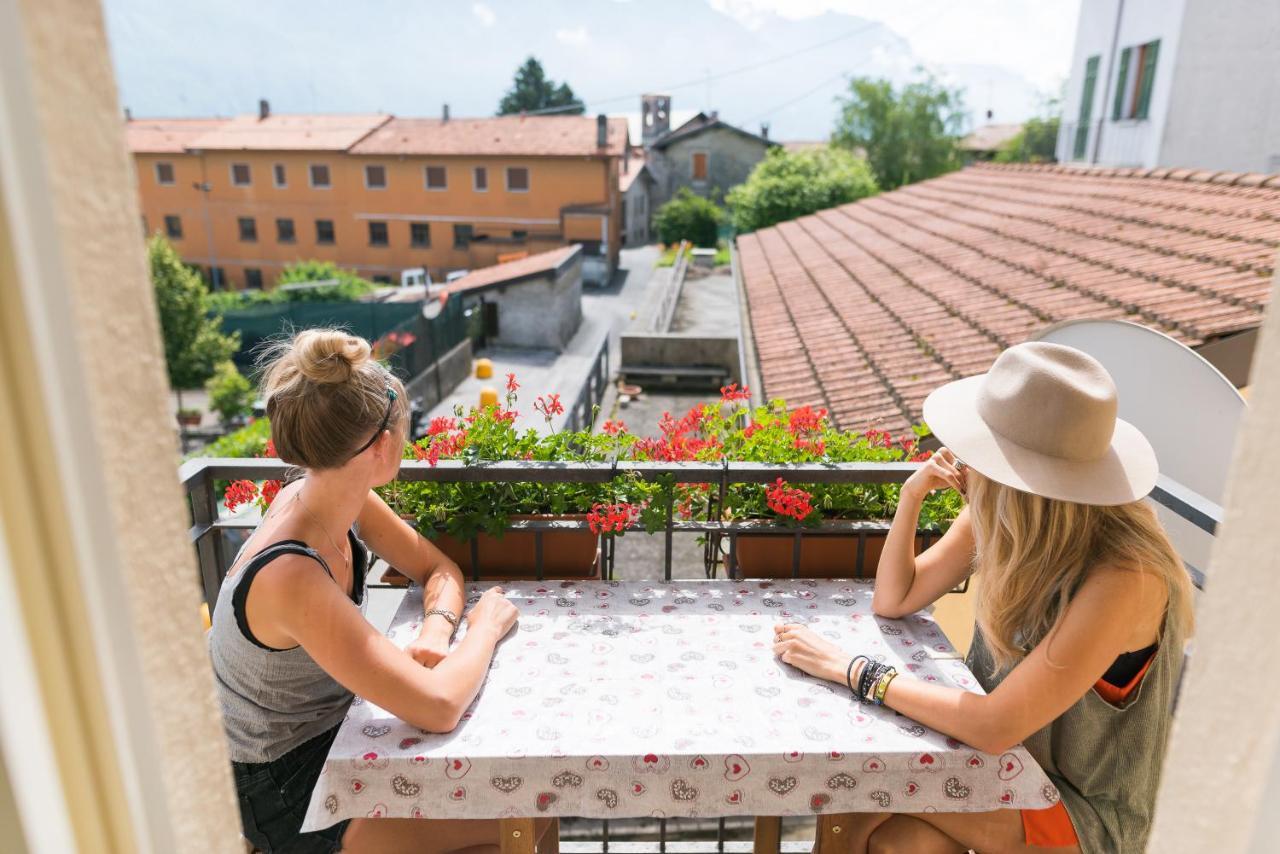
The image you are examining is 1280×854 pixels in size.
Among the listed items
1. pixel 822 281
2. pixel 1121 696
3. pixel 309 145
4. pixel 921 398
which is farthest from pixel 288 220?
pixel 1121 696

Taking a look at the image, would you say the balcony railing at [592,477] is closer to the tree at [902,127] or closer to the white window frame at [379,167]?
the white window frame at [379,167]

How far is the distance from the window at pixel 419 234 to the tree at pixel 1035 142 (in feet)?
92.9

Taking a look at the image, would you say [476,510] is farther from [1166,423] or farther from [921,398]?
[921,398]

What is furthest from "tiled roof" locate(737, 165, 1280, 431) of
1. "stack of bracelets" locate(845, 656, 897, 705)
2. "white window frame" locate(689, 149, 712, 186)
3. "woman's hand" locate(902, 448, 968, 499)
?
"white window frame" locate(689, 149, 712, 186)

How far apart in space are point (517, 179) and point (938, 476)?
38.3 metres

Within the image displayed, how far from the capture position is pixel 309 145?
39.2 metres

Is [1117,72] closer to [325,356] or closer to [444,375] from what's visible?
[444,375]

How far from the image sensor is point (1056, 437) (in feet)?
5.82

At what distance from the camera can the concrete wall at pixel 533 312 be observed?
86.6ft

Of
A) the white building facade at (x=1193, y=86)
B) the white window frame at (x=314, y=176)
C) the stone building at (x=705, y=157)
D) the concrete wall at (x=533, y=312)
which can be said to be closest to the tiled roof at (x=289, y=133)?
the white window frame at (x=314, y=176)

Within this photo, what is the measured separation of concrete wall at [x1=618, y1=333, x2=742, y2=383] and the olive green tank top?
1230cm

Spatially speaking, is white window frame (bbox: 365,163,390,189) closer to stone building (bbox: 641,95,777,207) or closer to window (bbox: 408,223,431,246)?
window (bbox: 408,223,431,246)

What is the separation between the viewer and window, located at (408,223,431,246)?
1548 inches

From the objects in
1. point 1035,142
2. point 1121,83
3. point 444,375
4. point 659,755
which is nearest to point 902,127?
point 1035,142
